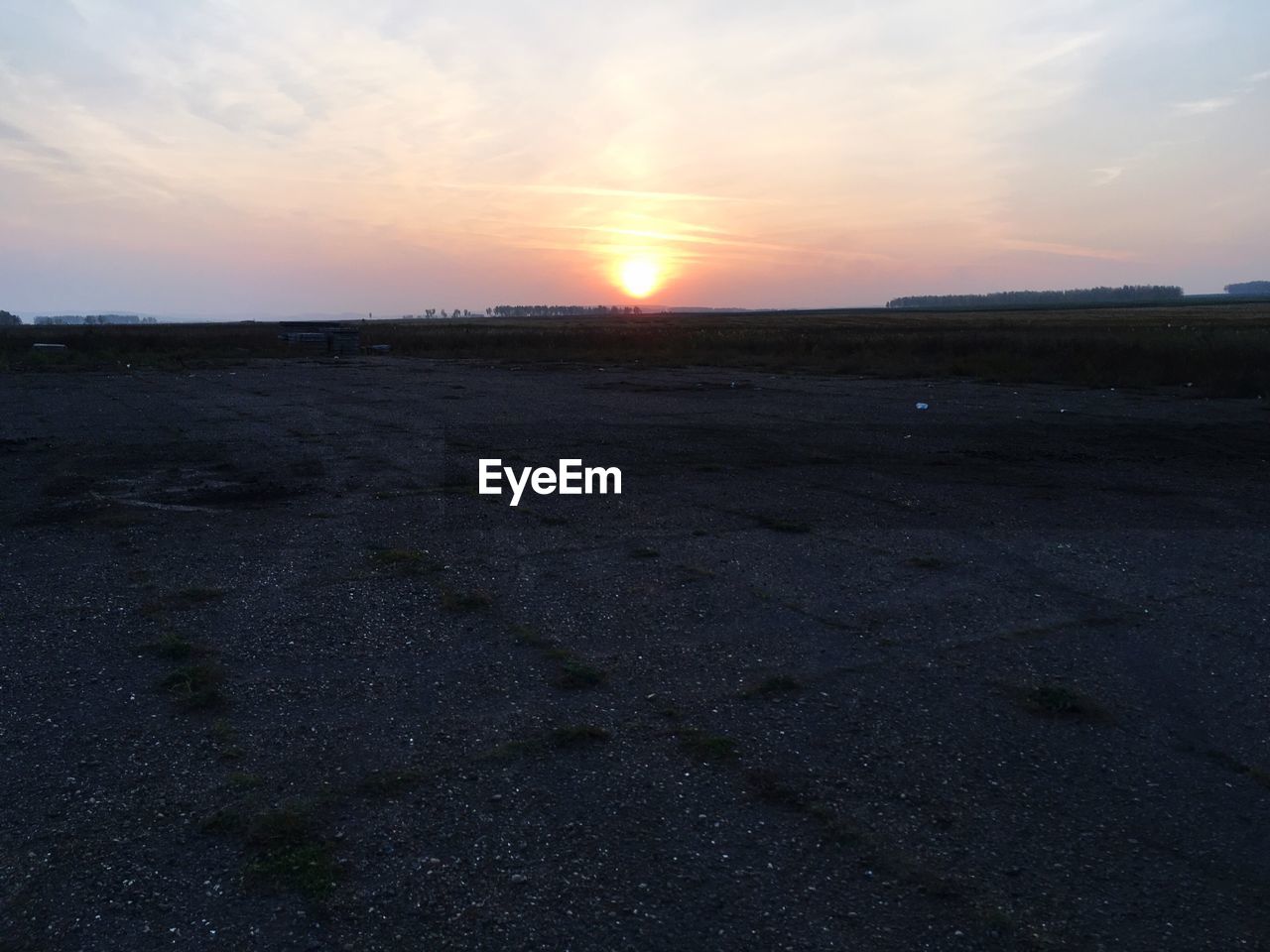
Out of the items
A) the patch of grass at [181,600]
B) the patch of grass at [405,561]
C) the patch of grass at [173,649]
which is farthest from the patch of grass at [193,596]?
the patch of grass at [405,561]

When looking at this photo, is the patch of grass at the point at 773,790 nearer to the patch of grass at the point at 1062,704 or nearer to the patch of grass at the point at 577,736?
the patch of grass at the point at 577,736

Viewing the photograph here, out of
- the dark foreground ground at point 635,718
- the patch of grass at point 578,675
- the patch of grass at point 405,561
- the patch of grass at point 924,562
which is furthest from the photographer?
the patch of grass at point 924,562

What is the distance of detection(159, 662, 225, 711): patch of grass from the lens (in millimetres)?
6211

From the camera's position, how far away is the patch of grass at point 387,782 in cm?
509

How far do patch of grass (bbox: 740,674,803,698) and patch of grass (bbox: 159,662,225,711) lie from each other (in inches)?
129

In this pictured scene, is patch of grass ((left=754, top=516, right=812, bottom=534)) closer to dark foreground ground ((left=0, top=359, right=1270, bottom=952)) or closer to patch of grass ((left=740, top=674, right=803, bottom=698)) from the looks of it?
dark foreground ground ((left=0, top=359, right=1270, bottom=952))

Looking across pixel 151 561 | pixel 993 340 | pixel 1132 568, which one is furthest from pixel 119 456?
pixel 993 340

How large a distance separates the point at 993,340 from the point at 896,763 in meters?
44.9

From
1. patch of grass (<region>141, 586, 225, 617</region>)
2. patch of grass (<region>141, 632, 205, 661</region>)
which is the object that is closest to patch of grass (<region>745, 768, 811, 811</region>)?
patch of grass (<region>141, 632, 205, 661</region>)

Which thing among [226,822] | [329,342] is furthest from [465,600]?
[329,342]

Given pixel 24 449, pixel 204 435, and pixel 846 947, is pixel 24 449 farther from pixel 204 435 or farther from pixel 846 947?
pixel 846 947

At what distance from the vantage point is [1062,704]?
6.30 m

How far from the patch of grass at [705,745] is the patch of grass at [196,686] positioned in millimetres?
2842

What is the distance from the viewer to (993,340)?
47.0 meters
